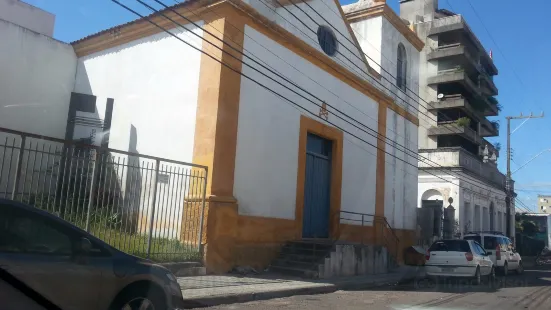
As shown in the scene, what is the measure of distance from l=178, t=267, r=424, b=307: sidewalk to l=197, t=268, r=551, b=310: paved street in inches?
8.7

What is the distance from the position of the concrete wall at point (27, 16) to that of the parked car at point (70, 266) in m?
15.1

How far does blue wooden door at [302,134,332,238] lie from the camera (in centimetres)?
1564

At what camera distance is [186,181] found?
38.7 ft

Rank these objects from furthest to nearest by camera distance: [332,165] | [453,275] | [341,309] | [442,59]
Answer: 1. [442,59]
2. [332,165]
3. [453,275]
4. [341,309]

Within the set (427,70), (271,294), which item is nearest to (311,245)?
(271,294)

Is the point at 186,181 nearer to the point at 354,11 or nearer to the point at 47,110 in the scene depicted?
the point at 47,110

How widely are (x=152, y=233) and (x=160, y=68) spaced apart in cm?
501

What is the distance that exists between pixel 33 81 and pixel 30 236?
11.7 m

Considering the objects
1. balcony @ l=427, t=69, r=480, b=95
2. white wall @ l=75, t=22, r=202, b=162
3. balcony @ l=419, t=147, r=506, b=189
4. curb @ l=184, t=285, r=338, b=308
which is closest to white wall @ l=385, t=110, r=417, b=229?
balcony @ l=419, t=147, r=506, b=189

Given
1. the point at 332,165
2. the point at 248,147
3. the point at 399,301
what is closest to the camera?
the point at 399,301

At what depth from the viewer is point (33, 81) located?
587 inches

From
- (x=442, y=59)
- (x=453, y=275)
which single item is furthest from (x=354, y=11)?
(x=442, y=59)

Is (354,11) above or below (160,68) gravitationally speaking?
above

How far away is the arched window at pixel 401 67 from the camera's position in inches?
848
